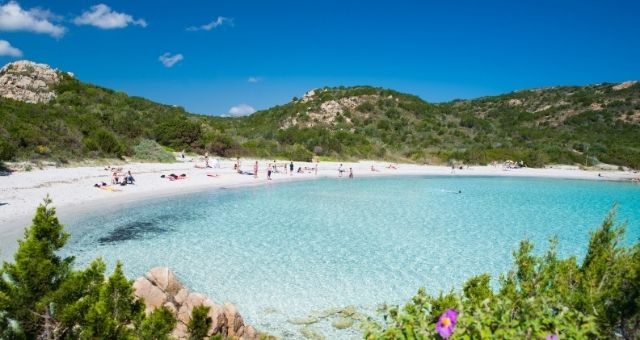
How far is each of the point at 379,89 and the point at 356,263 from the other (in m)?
77.6

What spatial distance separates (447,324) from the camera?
3379 mm

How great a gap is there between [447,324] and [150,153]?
114ft

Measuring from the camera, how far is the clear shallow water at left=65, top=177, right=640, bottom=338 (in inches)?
399

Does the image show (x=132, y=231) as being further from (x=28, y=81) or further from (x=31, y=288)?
(x=28, y=81)

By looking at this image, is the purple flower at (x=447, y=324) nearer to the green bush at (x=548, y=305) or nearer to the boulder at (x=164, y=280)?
the green bush at (x=548, y=305)

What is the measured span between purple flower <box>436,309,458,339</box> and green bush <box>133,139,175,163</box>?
1335 inches

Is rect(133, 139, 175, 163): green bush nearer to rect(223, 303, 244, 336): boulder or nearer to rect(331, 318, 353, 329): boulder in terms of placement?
rect(331, 318, 353, 329): boulder

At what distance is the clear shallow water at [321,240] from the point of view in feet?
33.2

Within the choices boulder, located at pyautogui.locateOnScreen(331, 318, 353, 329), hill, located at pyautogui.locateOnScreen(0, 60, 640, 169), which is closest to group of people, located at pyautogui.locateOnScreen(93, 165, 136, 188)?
hill, located at pyautogui.locateOnScreen(0, 60, 640, 169)

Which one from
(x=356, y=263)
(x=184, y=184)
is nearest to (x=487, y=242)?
(x=356, y=263)

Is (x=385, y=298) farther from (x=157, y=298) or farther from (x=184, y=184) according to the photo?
(x=184, y=184)

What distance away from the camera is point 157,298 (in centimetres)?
712

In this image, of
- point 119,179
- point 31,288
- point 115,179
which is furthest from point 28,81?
point 31,288

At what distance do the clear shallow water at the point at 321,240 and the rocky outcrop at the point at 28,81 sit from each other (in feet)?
103
